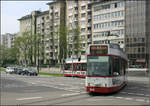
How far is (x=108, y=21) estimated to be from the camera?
75.6m

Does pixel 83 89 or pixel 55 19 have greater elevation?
pixel 55 19

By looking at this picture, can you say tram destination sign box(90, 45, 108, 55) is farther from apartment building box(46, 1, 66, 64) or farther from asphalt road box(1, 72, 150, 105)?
apartment building box(46, 1, 66, 64)

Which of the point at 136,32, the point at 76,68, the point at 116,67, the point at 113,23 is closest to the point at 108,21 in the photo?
the point at 113,23

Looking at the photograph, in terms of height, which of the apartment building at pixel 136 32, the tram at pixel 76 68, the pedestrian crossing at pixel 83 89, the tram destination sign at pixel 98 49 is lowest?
the pedestrian crossing at pixel 83 89

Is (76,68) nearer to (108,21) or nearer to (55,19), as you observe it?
(108,21)

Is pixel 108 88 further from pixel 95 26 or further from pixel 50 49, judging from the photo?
pixel 50 49

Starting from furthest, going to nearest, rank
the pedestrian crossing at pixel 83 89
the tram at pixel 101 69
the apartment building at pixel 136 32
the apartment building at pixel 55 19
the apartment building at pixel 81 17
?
the apartment building at pixel 55 19
the apartment building at pixel 81 17
the apartment building at pixel 136 32
the tram at pixel 101 69
the pedestrian crossing at pixel 83 89

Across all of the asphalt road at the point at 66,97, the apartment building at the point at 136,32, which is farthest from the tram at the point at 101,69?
the apartment building at the point at 136,32

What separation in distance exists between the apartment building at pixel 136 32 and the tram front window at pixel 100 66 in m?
56.0

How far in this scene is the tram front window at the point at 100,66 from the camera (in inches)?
623

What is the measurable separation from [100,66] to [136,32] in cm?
5831

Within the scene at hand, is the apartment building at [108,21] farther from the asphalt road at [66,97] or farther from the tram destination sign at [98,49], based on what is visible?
the tram destination sign at [98,49]

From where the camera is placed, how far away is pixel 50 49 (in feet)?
321

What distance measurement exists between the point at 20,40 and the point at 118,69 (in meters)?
61.7
